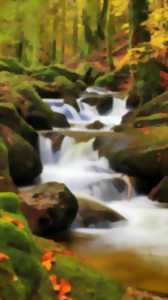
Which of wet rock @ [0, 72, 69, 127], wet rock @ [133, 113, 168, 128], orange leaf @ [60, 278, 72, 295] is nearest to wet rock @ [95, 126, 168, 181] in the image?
wet rock @ [133, 113, 168, 128]

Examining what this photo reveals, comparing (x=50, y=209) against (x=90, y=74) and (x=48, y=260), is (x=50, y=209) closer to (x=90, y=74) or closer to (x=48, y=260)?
(x=48, y=260)

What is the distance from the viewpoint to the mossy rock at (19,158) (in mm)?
10055

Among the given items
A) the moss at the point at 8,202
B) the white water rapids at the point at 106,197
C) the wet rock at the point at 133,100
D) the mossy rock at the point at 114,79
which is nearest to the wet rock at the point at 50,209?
the white water rapids at the point at 106,197

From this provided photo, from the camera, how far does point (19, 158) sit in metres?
10.1

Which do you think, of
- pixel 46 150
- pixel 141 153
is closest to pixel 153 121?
pixel 46 150

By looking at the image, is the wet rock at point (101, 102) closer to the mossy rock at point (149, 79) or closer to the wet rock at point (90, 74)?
the mossy rock at point (149, 79)

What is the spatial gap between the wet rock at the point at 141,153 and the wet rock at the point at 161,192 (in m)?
0.49

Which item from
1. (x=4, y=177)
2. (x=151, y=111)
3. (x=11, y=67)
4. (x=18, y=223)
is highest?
(x=18, y=223)

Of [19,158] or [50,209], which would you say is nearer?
[50,209]

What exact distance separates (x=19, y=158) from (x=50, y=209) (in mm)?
2673

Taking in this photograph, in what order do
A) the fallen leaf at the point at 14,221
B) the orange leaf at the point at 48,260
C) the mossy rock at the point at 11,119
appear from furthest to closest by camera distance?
the mossy rock at the point at 11,119, the fallen leaf at the point at 14,221, the orange leaf at the point at 48,260

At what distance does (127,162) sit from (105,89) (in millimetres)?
12765

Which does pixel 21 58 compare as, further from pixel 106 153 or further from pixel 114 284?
pixel 114 284

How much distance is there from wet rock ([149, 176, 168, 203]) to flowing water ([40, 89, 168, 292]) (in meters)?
0.15
